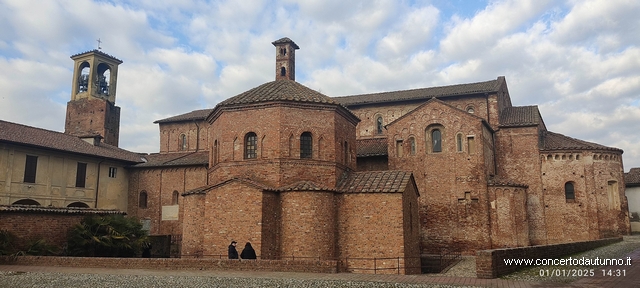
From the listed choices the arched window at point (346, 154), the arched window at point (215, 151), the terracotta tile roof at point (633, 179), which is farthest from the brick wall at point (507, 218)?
the terracotta tile roof at point (633, 179)

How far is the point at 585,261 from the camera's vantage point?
16422mm

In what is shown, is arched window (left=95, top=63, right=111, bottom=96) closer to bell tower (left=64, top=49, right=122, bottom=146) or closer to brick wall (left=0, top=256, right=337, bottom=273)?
bell tower (left=64, top=49, right=122, bottom=146)

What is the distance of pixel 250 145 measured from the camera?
2084 cm

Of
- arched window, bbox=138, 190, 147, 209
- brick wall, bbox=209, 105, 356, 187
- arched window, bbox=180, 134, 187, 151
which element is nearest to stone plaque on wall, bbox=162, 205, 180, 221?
arched window, bbox=138, 190, 147, 209

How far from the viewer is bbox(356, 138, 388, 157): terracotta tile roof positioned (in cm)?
2925

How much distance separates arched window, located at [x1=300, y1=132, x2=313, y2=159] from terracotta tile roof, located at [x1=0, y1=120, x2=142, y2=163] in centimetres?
1755

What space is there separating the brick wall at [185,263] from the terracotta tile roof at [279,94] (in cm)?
807

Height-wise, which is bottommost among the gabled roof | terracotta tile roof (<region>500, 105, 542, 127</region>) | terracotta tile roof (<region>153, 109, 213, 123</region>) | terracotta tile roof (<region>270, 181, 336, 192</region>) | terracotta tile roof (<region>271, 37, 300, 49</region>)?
terracotta tile roof (<region>270, 181, 336, 192</region>)

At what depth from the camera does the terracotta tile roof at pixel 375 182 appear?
62.4 feet

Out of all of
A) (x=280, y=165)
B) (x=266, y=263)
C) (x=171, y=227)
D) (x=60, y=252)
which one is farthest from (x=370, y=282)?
(x=171, y=227)

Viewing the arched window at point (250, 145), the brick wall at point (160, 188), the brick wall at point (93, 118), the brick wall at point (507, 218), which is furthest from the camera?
the brick wall at point (93, 118)

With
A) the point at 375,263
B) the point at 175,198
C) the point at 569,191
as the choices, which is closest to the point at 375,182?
the point at 375,263

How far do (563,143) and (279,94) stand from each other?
1977cm

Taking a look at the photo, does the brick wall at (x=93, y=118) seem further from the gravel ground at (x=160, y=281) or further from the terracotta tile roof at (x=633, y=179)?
the terracotta tile roof at (x=633, y=179)
